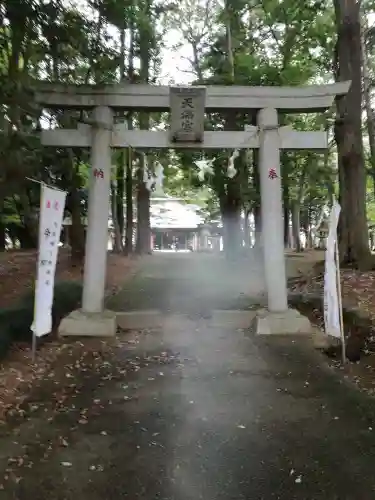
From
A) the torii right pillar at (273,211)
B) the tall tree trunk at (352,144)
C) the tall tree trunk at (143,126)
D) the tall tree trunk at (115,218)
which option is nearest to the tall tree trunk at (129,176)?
the tall tree trunk at (143,126)

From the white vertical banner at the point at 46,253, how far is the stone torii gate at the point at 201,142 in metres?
1.39

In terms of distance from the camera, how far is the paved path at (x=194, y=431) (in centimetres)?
396

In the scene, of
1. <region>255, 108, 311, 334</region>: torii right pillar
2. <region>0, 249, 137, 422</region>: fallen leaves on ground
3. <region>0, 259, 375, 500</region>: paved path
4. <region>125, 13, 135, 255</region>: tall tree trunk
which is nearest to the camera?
<region>0, 259, 375, 500</region>: paved path

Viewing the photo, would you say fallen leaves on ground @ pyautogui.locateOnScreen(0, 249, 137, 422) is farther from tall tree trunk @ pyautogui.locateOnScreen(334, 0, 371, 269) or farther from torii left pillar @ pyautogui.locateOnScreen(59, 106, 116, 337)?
tall tree trunk @ pyautogui.locateOnScreen(334, 0, 371, 269)

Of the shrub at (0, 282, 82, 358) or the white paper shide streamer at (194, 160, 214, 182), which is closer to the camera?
the shrub at (0, 282, 82, 358)

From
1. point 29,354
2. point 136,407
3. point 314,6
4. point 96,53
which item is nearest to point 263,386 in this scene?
point 136,407

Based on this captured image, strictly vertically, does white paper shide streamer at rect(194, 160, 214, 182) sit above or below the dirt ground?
above

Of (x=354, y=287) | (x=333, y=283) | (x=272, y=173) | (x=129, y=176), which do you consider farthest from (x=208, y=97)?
(x=129, y=176)

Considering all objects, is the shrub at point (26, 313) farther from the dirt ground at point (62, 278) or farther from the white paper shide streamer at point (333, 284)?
the white paper shide streamer at point (333, 284)

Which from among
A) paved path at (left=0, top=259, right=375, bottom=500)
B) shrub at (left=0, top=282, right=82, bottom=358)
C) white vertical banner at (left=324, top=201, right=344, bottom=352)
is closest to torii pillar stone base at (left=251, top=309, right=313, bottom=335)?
paved path at (left=0, top=259, right=375, bottom=500)

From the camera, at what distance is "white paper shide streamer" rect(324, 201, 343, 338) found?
24.6ft

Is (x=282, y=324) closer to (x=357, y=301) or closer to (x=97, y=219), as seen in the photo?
(x=357, y=301)

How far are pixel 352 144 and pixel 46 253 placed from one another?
799cm

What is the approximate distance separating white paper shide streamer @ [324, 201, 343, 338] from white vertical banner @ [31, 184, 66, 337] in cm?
405
